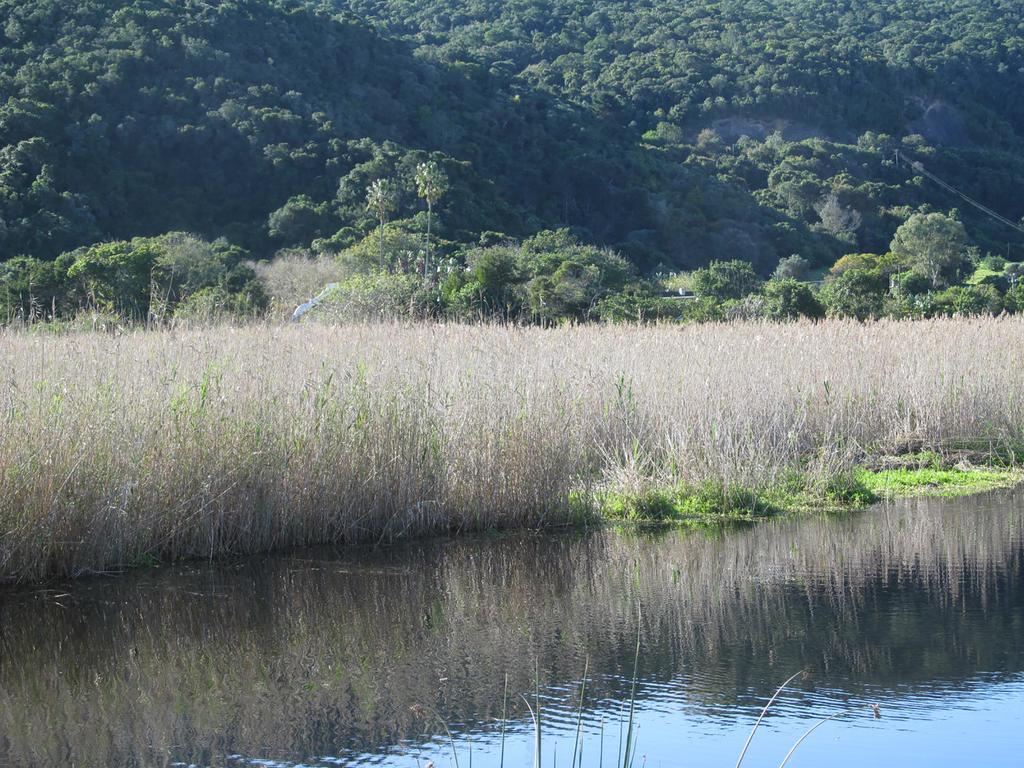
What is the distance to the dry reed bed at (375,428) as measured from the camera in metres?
7.14

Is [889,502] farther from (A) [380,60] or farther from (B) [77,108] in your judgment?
(A) [380,60]

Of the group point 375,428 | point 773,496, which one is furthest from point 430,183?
point 375,428

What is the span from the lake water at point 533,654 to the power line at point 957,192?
160 feet

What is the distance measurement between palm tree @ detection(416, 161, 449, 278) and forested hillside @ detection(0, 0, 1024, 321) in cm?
63

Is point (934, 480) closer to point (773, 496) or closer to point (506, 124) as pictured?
point (773, 496)

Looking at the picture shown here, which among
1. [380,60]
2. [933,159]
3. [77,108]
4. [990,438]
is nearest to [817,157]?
[933,159]

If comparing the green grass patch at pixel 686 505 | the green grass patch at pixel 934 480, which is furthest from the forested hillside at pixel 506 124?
the green grass patch at pixel 934 480

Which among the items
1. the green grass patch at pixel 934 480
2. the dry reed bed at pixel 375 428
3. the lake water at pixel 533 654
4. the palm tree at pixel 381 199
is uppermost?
the palm tree at pixel 381 199

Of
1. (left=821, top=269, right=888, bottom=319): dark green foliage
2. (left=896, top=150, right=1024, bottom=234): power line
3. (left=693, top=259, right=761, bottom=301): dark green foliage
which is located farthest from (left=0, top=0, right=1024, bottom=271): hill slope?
(left=821, top=269, right=888, bottom=319): dark green foliage

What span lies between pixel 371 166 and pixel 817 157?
2340 centimetres

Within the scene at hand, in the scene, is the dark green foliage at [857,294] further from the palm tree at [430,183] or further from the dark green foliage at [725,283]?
the palm tree at [430,183]

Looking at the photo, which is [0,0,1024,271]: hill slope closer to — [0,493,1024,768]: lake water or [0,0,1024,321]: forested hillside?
[0,0,1024,321]: forested hillside

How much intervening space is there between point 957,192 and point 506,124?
20806mm

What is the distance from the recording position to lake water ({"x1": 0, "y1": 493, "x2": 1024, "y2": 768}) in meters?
4.64
